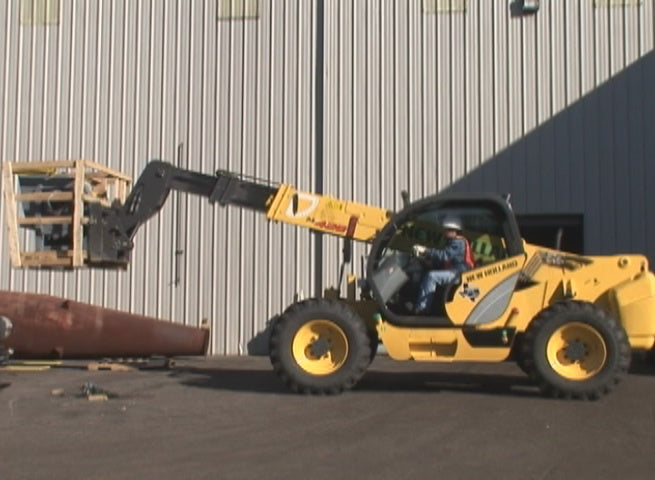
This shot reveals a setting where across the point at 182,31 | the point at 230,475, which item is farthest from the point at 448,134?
the point at 230,475

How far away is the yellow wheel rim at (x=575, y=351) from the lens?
37.7 ft

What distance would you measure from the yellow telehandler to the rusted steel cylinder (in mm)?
3774

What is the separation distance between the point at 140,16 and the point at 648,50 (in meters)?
10.7

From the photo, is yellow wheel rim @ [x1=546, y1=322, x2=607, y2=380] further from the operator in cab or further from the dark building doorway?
the dark building doorway

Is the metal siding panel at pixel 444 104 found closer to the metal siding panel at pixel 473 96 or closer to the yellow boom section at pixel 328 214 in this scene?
the metal siding panel at pixel 473 96

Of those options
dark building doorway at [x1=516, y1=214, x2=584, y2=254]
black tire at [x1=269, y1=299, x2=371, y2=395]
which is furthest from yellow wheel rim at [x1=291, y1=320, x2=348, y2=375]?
dark building doorway at [x1=516, y1=214, x2=584, y2=254]

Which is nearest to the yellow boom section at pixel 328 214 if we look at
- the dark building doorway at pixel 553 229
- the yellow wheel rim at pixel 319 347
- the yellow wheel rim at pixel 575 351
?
the yellow wheel rim at pixel 319 347

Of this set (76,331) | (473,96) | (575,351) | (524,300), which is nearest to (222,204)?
(524,300)

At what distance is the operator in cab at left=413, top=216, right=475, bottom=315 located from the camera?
39.9 feet

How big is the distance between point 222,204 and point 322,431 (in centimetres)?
461

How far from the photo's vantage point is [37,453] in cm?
873

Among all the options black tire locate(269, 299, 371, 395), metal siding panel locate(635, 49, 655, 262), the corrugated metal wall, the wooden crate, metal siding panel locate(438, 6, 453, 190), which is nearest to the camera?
black tire locate(269, 299, 371, 395)

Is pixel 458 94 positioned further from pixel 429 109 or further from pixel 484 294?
pixel 484 294

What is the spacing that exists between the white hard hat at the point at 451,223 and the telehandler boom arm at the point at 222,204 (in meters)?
0.81
